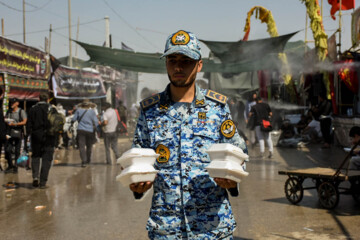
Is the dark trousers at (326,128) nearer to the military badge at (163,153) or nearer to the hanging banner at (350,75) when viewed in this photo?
the hanging banner at (350,75)

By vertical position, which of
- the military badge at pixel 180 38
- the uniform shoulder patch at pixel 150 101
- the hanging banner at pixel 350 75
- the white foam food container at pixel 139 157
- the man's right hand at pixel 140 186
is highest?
the hanging banner at pixel 350 75

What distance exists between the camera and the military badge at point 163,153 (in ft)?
8.77

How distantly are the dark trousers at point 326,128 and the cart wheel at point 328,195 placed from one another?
9852 mm

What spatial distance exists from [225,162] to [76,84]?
70.8ft

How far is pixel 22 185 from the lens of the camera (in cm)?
988

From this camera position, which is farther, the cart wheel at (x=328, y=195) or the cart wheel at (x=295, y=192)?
the cart wheel at (x=295, y=192)

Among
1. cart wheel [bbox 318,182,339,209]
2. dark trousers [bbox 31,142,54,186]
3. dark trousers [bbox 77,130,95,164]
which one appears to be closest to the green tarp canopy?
dark trousers [bbox 77,130,95,164]

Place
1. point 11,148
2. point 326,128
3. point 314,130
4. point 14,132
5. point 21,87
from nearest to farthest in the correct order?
1. point 11,148
2. point 14,132
3. point 21,87
4. point 326,128
5. point 314,130

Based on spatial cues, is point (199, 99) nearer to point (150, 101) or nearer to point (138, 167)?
point (150, 101)

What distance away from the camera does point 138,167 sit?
8.11 feet

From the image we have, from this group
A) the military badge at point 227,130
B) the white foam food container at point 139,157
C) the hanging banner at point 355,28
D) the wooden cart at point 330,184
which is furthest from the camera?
the hanging banner at point 355,28

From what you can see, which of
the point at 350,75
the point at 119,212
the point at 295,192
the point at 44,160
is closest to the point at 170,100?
the point at 119,212

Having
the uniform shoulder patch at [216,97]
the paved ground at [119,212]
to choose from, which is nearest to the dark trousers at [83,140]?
the paved ground at [119,212]

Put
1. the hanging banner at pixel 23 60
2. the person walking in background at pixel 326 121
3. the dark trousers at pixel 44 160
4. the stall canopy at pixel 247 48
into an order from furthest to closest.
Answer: the person walking in background at pixel 326 121 < the hanging banner at pixel 23 60 < the stall canopy at pixel 247 48 < the dark trousers at pixel 44 160
